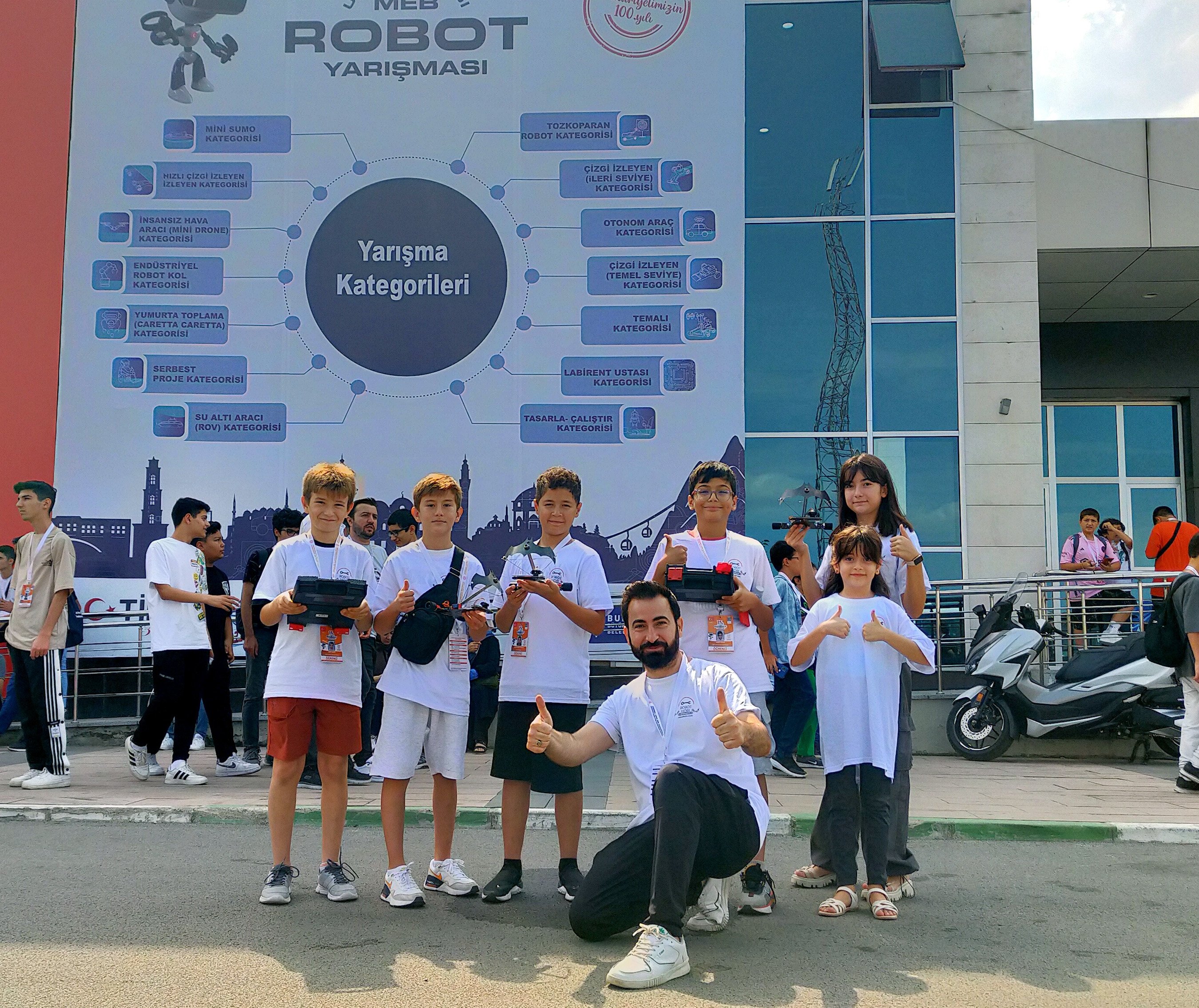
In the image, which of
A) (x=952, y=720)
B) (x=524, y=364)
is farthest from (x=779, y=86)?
(x=952, y=720)

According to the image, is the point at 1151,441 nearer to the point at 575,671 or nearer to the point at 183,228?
the point at 183,228

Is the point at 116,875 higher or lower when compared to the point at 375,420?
lower

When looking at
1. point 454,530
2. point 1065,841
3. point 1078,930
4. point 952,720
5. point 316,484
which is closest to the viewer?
point 1078,930

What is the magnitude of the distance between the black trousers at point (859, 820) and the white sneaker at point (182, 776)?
5.00m

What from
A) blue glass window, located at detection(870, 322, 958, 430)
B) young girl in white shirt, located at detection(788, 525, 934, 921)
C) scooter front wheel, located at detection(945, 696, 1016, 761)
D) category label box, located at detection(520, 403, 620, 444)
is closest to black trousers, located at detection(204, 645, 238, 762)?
category label box, located at detection(520, 403, 620, 444)

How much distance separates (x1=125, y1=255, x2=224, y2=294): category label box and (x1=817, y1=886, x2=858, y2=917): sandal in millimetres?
10272

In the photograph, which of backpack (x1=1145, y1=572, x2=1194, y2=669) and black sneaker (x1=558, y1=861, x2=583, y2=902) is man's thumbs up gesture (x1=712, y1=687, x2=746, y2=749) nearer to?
black sneaker (x1=558, y1=861, x2=583, y2=902)

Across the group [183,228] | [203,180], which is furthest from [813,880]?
[203,180]

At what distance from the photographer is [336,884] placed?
15.5 ft

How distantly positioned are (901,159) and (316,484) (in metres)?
9.68

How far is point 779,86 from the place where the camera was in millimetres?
12539

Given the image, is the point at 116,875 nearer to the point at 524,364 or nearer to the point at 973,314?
the point at 524,364

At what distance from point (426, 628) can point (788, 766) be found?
4.96 m

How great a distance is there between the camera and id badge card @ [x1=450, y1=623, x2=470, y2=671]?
4.98m
